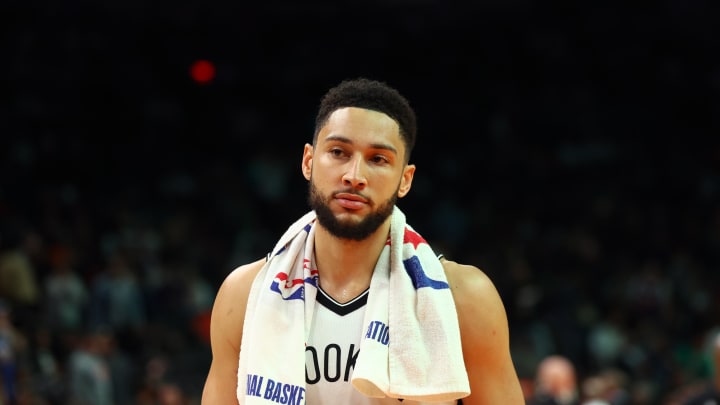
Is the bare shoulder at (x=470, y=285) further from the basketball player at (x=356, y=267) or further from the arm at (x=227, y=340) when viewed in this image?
the arm at (x=227, y=340)

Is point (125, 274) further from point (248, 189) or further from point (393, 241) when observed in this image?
point (393, 241)

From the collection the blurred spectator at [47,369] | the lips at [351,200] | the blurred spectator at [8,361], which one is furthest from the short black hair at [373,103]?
the blurred spectator at [47,369]

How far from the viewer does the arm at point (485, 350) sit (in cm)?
333

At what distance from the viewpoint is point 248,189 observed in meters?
13.0

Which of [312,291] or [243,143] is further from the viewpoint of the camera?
[243,143]

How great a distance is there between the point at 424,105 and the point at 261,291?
1094 cm

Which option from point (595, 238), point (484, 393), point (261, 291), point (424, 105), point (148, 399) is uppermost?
point (424, 105)

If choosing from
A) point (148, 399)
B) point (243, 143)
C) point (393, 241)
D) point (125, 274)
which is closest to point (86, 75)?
point (243, 143)

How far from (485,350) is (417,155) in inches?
417

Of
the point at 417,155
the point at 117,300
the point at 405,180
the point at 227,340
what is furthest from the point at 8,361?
the point at 417,155

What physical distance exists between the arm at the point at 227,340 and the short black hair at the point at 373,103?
538 millimetres

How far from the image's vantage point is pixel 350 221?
3334 mm

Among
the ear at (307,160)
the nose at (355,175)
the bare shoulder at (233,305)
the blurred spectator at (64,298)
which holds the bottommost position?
the bare shoulder at (233,305)

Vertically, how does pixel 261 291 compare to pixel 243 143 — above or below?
below
